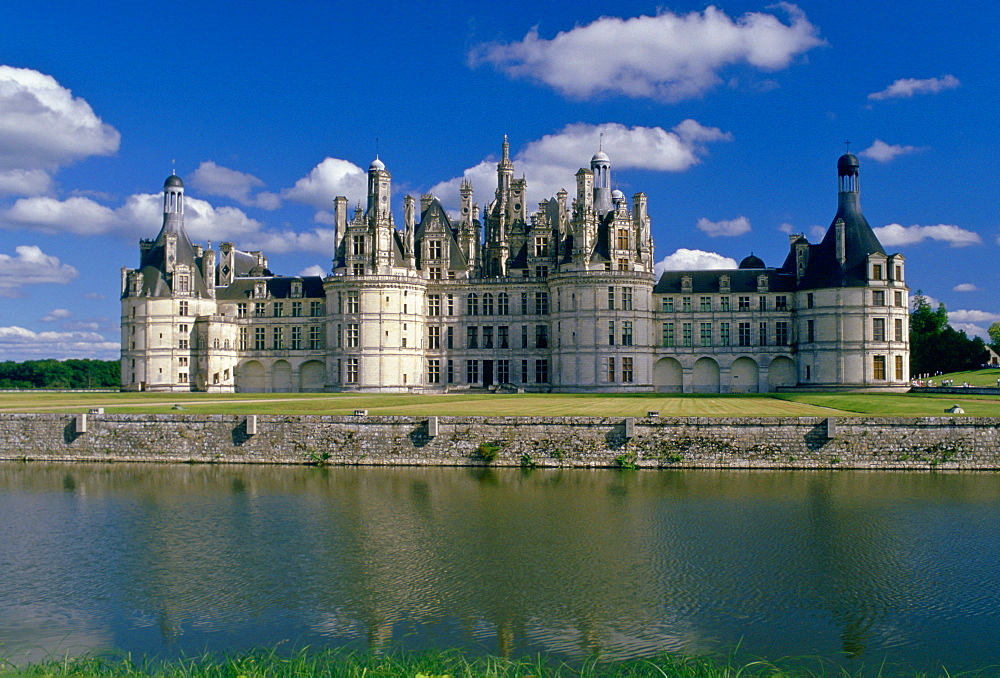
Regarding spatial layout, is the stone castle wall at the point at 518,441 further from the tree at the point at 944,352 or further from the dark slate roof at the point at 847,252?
the tree at the point at 944,352

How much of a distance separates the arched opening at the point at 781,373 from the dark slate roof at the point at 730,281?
558cm

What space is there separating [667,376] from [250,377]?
35.1 m

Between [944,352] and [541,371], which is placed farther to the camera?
[944,352]

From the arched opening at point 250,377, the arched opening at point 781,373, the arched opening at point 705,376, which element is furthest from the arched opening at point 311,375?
the arched opening at point 781,373

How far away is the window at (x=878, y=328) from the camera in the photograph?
209 feet

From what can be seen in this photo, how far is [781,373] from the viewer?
69.1 meters

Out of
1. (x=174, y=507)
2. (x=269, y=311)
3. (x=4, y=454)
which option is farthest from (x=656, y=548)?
(x=269, y=311)

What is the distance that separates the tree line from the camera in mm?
110756

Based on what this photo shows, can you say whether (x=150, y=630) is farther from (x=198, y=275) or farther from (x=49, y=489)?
(x=198, y=275)

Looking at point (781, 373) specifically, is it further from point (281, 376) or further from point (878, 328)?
point (281, 376)

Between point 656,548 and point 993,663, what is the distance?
833cm

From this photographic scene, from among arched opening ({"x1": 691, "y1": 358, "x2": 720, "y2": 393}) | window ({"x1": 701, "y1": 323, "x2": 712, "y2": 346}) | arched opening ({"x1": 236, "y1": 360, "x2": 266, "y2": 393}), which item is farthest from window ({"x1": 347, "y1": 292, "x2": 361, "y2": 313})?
window ({"x1": 701, "y1": 323, "x2": 712, "y2": 346})

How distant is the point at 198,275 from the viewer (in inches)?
2958

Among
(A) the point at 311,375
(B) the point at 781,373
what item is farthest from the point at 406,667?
(A) the point at 311,375
